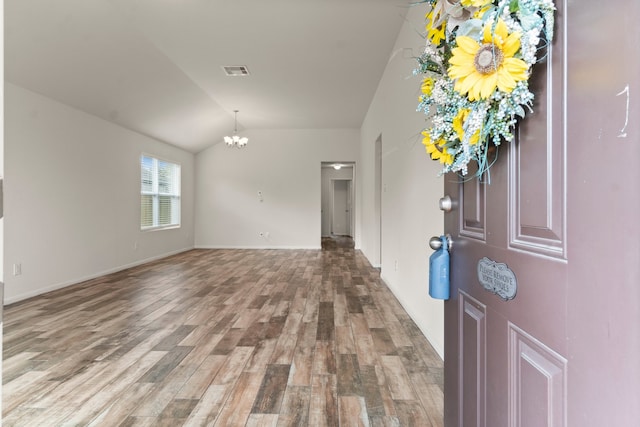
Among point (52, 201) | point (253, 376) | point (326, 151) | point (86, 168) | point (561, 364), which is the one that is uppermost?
point (326, 151)

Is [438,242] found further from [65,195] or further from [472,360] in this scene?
[65,195]

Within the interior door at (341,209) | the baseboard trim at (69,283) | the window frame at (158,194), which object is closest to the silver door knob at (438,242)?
the baseboard trim at (69,283)

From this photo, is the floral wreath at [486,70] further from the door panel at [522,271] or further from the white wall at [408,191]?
the white wall at [408,191]

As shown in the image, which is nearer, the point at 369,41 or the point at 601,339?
the point at 601,339

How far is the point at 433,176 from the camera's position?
7.72 ft

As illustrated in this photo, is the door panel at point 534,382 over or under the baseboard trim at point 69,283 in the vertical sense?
over

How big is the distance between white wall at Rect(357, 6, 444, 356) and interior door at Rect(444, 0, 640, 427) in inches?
48.0

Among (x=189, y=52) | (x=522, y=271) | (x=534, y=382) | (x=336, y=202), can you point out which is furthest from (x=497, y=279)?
(x=336, y=202)

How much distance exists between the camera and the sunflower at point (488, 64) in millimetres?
652

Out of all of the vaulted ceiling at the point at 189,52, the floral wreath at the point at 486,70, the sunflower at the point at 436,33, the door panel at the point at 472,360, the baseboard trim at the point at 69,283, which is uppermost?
the vaulted ceiling at the point at 189,52

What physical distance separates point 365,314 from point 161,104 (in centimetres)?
454

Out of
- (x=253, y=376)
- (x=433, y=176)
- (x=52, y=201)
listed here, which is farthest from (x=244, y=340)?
Result: (x=52, y=201)

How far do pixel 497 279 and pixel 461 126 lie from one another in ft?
1.26

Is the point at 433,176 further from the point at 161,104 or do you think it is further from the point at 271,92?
the point at 161,104
